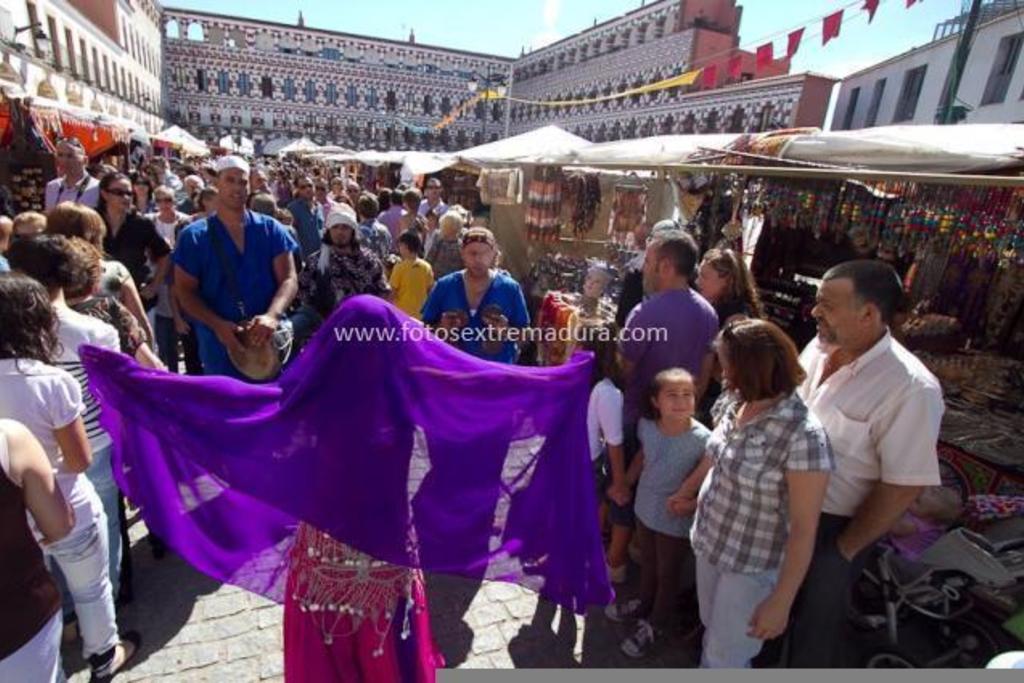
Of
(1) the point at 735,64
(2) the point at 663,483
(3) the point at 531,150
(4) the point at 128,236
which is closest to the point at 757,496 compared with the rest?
(2) the point at 663,483

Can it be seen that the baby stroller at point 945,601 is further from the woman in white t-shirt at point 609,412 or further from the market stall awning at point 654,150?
the market stall awning at point 654,150

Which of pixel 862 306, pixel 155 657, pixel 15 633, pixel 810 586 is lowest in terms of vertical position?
pixel 155 657

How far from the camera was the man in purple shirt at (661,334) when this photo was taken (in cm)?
301

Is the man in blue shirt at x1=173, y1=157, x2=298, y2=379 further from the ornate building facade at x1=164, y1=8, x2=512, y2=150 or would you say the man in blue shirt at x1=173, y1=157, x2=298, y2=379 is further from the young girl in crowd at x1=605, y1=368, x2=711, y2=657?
the ornate building facade at x1=164, y1=8, x2=512, y2=150

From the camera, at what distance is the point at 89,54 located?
2536cm

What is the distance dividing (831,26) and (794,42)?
794 millimetres

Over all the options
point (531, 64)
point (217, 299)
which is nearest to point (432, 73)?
point (531, 64)

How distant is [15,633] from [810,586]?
2793 millimetres

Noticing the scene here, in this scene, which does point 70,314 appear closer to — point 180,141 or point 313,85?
point 180,141

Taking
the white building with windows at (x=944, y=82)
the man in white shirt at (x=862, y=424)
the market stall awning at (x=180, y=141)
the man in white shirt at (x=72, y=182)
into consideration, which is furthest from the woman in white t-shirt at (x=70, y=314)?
the market stall awning at (x=180, y=141)

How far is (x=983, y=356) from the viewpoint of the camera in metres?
4.35

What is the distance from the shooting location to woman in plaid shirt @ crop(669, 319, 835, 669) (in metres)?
1.86

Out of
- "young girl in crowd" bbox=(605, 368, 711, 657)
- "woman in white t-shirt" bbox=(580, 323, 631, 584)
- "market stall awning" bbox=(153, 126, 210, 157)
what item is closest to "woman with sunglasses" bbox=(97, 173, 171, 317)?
"woman in white t-shirt" bbox=(580, 323, 631, 584)

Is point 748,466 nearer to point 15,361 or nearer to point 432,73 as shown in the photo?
point 15,361
